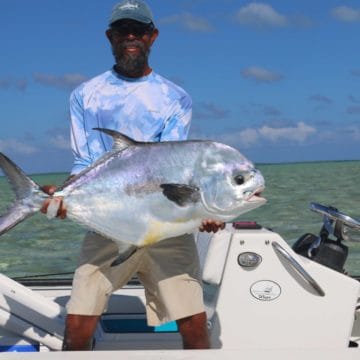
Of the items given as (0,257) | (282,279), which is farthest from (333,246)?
(0,257)

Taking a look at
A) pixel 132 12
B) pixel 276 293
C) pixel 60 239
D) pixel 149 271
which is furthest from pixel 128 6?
pixel 60 239

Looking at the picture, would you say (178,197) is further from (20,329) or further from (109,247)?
(20,329)

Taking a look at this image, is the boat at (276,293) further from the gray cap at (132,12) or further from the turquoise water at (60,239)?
the turquoise water at (60,239)

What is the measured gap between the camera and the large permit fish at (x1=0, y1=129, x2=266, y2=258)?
2502 mm

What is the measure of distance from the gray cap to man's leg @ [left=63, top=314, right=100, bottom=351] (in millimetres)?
1250

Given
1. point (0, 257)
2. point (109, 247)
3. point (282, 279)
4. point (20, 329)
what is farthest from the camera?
point (0, 257)

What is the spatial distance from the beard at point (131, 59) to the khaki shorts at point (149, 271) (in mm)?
709

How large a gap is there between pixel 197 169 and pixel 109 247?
0.67 meters

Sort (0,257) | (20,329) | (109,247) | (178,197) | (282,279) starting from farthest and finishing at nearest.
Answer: (0,257) → (20,329) → (282,279) → (109,247) → (178,197)

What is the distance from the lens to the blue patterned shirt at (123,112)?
294 cm

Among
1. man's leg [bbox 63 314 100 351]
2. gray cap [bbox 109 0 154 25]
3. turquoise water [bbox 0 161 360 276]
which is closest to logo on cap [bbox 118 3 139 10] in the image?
gray cap [bbox 109 0 154 25]

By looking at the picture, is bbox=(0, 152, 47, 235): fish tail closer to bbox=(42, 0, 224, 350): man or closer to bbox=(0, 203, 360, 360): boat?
bbox=(42, 0, 224, 350): man

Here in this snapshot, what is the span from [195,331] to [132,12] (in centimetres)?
137

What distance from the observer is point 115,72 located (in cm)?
303
